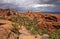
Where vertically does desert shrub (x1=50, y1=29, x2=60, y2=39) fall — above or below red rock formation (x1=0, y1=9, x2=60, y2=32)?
below

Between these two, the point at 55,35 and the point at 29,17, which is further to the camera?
the point at 29,17

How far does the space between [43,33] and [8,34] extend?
641 millimetres

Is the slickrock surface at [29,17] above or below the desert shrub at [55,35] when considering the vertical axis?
above

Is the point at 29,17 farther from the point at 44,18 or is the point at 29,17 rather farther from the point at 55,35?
the point at 55,35

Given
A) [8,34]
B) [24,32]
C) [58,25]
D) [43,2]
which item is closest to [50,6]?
[43,2]

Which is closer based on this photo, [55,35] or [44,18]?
[55,35]

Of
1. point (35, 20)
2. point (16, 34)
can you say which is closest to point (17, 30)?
point (16, 34)

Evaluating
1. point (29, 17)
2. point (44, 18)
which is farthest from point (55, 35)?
point (29, 17)

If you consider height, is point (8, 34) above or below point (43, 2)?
below

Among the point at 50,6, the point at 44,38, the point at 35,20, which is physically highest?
the point at 50,6

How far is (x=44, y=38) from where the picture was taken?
151 inches

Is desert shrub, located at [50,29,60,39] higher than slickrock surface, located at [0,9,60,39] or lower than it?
lower

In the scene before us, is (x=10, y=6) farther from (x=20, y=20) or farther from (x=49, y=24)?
(x=49, y=24)

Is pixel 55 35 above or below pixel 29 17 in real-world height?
below
